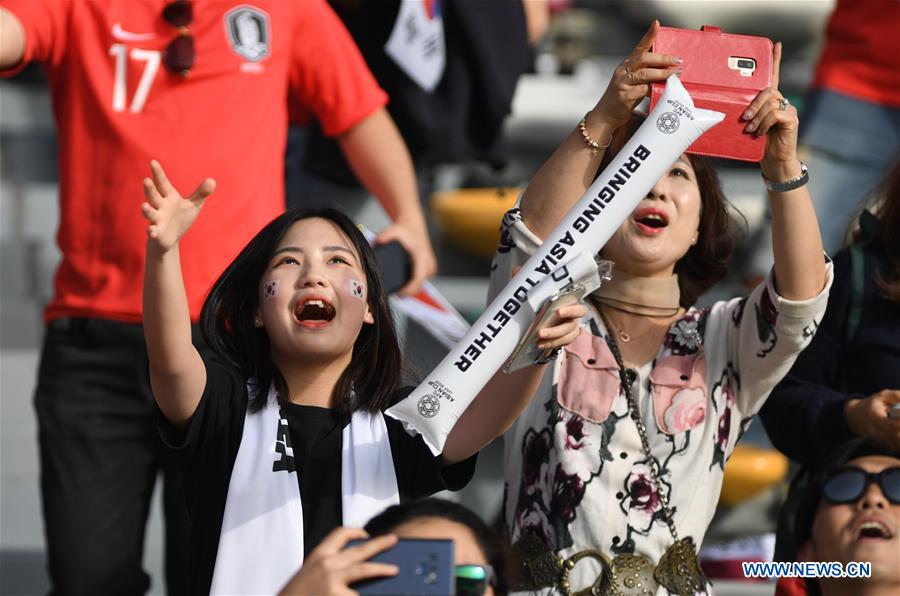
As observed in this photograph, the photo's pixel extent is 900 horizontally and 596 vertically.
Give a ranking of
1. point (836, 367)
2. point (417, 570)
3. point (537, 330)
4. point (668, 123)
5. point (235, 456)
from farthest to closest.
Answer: point (836, 367), point (235, 456), point (668, 123), point (537, 330), point (417, 570)

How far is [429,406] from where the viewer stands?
253cm

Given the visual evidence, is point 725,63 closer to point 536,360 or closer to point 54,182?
point 536,360

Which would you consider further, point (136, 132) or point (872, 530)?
point (136, 132)

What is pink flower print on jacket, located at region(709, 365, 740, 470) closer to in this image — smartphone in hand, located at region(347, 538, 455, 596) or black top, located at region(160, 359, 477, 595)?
black top, located at region(160, 359, 477, 595)

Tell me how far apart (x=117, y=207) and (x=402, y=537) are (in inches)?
63.4

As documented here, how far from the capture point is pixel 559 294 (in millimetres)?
2502

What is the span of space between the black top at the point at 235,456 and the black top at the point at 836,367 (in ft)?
2.55

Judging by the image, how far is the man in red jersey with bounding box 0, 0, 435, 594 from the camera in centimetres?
354

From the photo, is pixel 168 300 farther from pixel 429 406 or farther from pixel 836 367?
pixel 836 367

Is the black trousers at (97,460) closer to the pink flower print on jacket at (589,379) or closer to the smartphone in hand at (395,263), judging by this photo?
the smartphone in hand at (395,263)

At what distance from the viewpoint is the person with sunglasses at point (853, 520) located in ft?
9.52

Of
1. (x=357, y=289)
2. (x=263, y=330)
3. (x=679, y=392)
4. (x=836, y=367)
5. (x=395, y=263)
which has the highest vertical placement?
(x=357, y=289)

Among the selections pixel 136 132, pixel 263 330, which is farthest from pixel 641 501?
pixel 136 132

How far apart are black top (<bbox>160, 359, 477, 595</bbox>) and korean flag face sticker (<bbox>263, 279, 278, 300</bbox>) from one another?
5.8 inches
